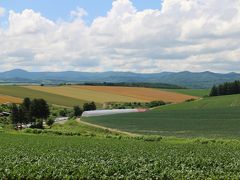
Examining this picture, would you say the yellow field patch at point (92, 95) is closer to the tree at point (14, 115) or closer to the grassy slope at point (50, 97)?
the grassy slope at point (50, 97)

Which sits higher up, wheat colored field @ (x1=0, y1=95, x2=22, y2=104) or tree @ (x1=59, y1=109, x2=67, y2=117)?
wheat colored field @ (x1=0, y1=95, x2=22, y2=104)

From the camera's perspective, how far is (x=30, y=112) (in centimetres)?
11681

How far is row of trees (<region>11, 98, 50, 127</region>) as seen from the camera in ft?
375

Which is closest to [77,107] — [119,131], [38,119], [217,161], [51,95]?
[38,119]

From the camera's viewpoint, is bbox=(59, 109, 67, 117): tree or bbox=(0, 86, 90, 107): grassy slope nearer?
bbox=(59, 109, 67, 117): tree

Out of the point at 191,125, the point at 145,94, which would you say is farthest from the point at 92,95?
the point at 191,125

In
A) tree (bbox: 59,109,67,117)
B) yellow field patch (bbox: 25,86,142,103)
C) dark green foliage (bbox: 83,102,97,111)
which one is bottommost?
tree (bbox: 59,109,67,117)

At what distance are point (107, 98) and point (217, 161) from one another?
127 meters

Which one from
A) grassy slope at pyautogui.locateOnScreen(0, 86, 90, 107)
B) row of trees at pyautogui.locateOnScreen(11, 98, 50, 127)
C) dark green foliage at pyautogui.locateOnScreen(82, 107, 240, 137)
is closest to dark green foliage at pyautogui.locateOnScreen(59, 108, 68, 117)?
grassy slope at pyautogui.locateOnScreen(0, 86, 90, 107)

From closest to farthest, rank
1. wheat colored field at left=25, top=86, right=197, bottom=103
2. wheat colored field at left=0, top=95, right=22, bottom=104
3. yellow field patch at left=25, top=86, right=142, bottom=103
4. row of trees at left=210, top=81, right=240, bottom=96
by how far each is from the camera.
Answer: wheat colored field at left=0, top=95, right=22, bottom=104 → row of trees at left=210, top=81, right=240, bottom=96 → yellow field patch at left=25, top=86, right=142, bottom=103 → wheat colored field at left=25, top=86, right=197, bottom=103

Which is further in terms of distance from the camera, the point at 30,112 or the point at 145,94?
the point at 145,94

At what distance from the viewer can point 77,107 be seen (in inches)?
5182

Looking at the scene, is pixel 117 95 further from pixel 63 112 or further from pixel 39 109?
pixel 39 109

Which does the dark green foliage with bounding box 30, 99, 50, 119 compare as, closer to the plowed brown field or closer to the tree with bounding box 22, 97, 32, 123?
the tree with bounding box 22, 97, 32, 123
